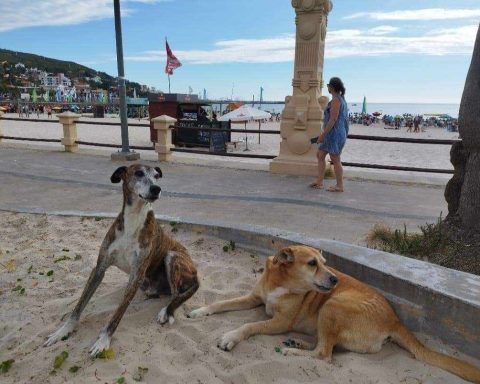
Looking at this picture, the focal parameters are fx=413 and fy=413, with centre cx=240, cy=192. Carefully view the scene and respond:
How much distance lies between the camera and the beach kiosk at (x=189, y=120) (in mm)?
18703

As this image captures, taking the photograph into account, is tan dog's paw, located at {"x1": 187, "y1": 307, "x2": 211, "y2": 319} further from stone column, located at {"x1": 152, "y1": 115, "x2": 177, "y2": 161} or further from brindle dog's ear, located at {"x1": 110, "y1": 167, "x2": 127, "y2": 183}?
stone column, located at {"x1": 152, "y1": 115, "x2": 177, "y2": 161}

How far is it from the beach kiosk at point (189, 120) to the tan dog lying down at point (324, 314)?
15.2 metres

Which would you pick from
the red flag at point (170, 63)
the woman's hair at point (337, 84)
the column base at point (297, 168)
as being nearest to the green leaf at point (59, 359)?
the woman's hair at point (337, 84)

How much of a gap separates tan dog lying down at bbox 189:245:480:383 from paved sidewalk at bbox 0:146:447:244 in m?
1.91

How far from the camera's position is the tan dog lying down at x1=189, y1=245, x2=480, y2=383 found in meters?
2.93

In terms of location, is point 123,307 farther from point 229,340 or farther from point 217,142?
point 217,142

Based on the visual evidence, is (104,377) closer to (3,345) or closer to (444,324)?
(3,345)

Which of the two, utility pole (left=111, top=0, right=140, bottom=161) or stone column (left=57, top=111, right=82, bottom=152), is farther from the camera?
stone column (left=57, top=111, right=82, bottom=152)

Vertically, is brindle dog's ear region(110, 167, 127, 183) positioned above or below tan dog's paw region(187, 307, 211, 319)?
above

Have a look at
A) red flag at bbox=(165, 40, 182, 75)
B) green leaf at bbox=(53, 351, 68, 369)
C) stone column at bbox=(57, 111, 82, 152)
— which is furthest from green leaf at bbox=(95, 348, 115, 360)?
red flag at bbox=(165, 40, 182, 75)

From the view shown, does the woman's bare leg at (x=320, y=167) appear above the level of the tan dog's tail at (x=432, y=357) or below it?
above

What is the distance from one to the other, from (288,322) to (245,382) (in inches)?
27.0

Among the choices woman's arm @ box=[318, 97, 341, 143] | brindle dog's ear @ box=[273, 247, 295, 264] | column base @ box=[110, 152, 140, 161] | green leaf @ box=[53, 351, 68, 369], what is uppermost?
woman's arm @ box=[318, 97, 341, 143]

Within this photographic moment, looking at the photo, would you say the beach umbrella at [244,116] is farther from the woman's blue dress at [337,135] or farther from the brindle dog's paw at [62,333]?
the brindle dog's paw at [62,333]
